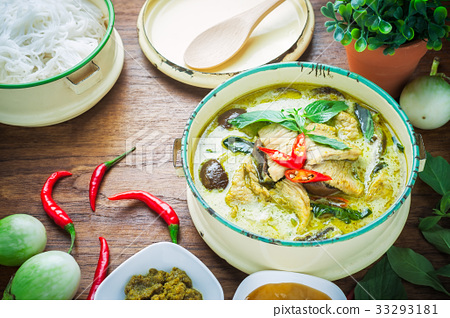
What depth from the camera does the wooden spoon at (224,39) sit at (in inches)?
90.2

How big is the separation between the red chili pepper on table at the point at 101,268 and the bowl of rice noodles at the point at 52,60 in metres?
0.70

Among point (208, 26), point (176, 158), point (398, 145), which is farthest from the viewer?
point (208, 26)

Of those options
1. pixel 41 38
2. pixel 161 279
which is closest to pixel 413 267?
pixel 161 279

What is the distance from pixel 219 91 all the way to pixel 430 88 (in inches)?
34.6

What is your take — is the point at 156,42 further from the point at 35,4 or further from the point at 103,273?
the point at 103,273

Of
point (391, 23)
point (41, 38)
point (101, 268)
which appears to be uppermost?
point (391, 23)

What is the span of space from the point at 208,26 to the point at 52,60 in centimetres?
80

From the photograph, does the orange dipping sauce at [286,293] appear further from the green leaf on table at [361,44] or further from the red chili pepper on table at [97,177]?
the green leaf on table at [361,44]

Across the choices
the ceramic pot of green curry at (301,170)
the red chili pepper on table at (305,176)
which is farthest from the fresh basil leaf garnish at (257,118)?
the red chili pepper on table at (305,176)

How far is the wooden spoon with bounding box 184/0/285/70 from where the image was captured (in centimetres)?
229

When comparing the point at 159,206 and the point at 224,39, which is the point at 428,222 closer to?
the point at 159,206

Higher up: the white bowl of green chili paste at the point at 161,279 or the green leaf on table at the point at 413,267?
the white bowl of green chili paste at the point at 161,279

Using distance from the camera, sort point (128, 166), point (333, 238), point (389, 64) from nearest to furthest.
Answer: point (333, 238) → point (389, 64) → point (128, 166)

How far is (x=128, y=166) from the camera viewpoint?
210 cm
